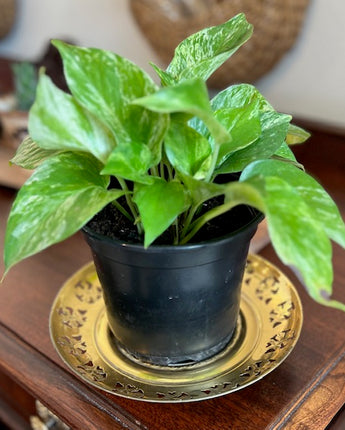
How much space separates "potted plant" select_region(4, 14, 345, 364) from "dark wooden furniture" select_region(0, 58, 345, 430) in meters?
0.05

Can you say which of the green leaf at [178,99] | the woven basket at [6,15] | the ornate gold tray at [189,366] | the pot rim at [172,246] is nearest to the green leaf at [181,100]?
the green leaf at [178,99]

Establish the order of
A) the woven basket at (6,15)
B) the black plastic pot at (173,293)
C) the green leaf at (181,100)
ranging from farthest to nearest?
1. the woven basket at (6,15)
2. the black plastic pot at (173,293)
3. the green leaf at (181,100)

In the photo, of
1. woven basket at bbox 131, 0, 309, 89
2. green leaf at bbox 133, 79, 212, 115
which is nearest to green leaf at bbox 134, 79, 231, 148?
green leaf at bbox 133, 79, 212, 115

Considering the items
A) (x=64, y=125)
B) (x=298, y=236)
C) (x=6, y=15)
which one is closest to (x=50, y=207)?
(x=64, y=125)

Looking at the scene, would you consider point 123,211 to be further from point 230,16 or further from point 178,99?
point 230,16

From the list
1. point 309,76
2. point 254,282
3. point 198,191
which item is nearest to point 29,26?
point 309,76

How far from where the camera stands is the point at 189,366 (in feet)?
1.46

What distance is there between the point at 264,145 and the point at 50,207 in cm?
17

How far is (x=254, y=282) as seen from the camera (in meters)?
0.56

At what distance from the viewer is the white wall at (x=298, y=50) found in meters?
0.88

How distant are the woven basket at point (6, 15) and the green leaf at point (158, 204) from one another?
51.0 inches

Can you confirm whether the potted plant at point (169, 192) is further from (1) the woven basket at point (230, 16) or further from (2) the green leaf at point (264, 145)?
(1) the woven basket at point (230, 16)

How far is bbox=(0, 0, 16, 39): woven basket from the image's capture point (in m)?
1.43

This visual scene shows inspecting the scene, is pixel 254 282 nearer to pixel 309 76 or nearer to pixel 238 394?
pixel 238 394
